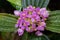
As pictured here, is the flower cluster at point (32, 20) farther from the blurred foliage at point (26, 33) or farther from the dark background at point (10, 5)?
the dark background at point (10, 5)

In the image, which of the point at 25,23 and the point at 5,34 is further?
the point at 5,34

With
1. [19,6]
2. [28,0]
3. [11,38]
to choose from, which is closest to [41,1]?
[28,0]

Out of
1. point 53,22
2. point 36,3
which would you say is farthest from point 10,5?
point 53,22

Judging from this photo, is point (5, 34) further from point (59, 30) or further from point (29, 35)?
point (59, 30)

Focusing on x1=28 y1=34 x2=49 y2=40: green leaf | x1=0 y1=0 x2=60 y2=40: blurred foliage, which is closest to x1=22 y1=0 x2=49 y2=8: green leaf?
x1=0 y1=0 x2=60 y2=40: blurred foliage

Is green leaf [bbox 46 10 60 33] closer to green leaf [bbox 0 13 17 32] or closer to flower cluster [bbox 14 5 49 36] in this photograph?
flower cluster [bbox 14 5 49 36]

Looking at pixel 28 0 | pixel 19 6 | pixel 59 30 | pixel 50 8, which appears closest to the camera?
pixel 59 30

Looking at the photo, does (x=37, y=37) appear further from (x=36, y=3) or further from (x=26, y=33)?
(x=36, y=3)
